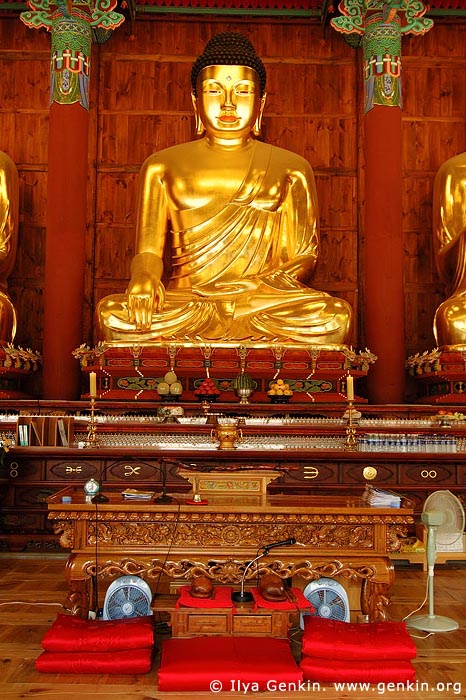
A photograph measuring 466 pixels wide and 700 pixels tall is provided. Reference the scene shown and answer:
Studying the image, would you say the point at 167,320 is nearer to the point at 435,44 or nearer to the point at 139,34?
the point at 139,34

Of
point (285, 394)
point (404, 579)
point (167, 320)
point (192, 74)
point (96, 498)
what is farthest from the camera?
point (192, 74)

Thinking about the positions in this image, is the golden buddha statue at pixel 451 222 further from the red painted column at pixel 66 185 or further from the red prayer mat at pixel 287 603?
the red prayer mat at pixel 287 603

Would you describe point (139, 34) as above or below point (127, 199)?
above

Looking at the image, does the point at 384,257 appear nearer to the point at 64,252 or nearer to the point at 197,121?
the point at 197,121

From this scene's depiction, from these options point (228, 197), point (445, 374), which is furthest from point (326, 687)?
point (228, 197)

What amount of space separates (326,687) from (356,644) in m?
0.15

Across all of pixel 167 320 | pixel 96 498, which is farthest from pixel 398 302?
pixel 96 498

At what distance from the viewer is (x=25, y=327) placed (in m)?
6.56

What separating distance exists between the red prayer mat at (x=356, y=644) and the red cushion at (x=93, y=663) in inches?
16.9

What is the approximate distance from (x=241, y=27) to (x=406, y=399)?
3485 mm

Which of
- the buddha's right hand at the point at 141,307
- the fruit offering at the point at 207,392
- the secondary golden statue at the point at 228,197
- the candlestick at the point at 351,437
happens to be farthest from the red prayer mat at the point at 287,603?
the secondary golden statue at the point at 228,197

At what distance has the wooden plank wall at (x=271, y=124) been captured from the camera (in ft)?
21.9

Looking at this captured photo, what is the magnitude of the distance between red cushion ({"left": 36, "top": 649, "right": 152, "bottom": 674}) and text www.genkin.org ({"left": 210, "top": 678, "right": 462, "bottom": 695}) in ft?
0.78

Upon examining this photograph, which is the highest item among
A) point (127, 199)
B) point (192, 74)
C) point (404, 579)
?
point (192, 74)
